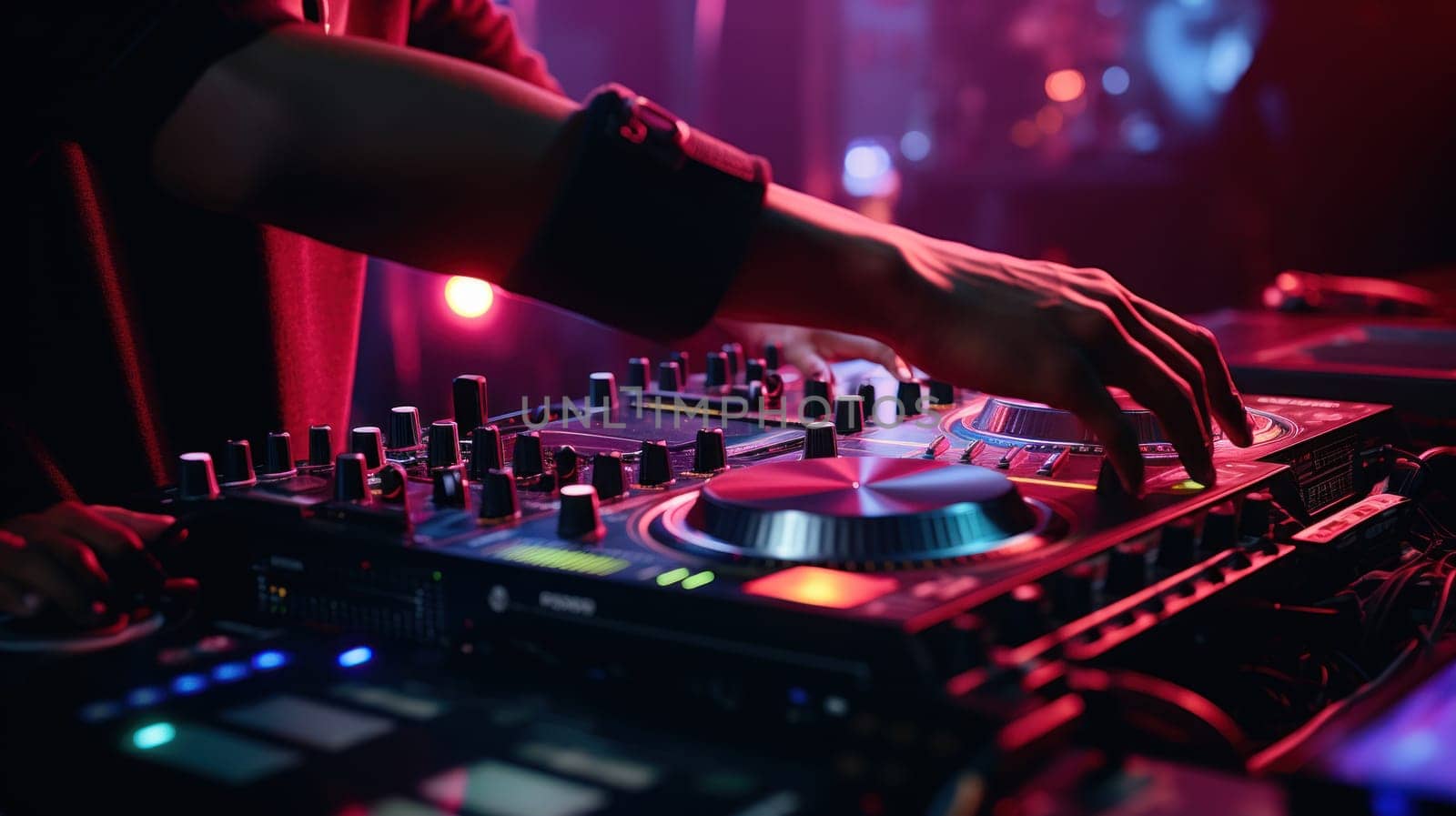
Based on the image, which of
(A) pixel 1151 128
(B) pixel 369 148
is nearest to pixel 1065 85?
(A) pixel 1151 128

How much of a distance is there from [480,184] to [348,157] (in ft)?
0.31

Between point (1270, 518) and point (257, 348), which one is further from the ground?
point (257, 348)

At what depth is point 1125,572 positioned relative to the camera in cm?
85

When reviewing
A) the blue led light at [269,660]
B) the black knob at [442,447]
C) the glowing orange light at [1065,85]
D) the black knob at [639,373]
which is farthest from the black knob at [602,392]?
the glowing orange light at [1065,85]

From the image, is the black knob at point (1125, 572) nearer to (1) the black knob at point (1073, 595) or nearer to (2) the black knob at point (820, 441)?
(1) the black knob at point (1073, 595)

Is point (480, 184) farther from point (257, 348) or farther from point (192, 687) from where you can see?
point (257, 348)

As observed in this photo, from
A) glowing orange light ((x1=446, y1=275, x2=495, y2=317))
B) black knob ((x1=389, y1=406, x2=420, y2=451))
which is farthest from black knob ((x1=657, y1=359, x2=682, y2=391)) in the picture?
glowing orange light ((x1=446, y1=275, x2=495, y2=317))

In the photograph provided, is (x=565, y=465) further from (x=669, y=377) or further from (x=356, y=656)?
(x=669, y=377)

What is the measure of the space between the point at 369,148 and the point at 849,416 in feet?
2.40

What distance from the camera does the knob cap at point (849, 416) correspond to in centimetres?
143

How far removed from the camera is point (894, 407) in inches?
61.9

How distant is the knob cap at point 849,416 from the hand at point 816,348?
0.22m

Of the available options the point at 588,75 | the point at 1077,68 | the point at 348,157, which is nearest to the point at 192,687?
the point at 348,157

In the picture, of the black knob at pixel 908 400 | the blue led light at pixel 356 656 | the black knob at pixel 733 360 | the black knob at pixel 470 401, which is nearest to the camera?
the blue led light at pixel 356 656
